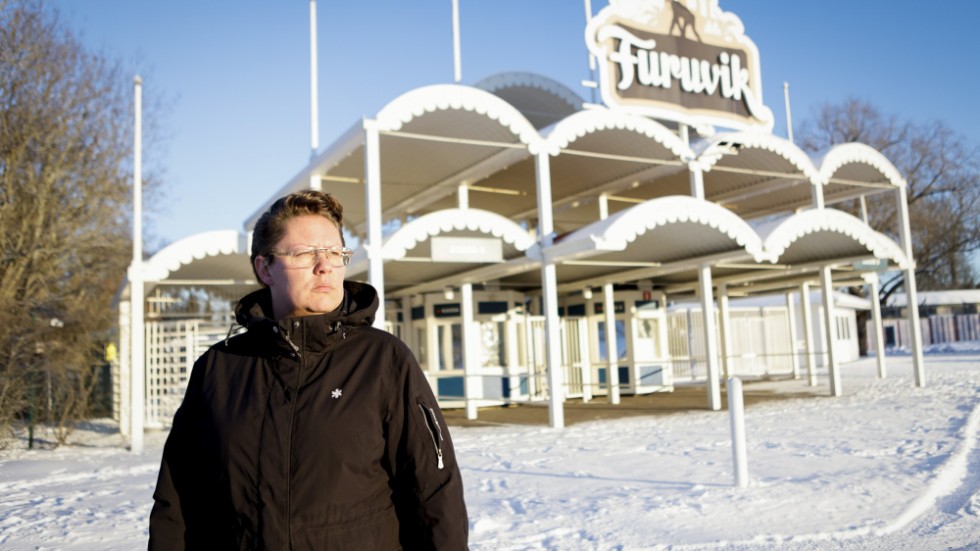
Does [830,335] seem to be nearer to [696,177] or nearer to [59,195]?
[696,177]

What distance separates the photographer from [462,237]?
44.6ft

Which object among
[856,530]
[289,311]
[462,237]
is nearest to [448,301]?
[462,237]

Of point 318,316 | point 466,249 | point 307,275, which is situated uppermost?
point 466,249

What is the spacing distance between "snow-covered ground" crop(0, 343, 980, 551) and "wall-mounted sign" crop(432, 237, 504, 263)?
117 inches

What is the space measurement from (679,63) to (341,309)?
15.8 metres

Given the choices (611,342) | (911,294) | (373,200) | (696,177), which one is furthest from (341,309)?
(911,294)

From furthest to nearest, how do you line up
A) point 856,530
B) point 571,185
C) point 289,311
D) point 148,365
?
point 571,185 → point 148,365 → point 856,530 → point 289,311

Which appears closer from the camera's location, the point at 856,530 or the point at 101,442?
the point at 856,530

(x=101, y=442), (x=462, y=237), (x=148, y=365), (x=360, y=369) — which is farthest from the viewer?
(x=148, y=365)

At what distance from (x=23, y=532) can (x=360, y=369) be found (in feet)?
20.1

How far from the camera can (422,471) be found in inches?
88.2

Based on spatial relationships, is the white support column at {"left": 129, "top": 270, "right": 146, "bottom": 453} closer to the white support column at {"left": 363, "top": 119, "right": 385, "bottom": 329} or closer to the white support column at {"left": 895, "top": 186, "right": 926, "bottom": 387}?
the white support column at {"left": 363, "top": 119, "right": 385, "bottom": 329}

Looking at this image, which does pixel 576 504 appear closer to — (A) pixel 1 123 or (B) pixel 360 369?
(B) pixel 360 369

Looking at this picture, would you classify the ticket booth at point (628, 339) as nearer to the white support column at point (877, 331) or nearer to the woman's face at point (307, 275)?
the white support column at point (877, 331)
